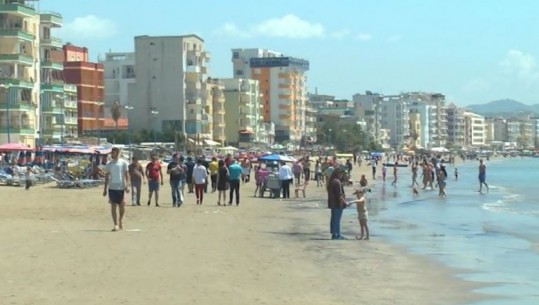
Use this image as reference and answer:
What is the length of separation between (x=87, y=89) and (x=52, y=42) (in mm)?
28071

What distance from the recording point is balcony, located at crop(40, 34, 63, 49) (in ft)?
253

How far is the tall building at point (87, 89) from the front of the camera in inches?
4090

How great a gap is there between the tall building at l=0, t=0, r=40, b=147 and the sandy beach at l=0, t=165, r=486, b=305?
44683mm

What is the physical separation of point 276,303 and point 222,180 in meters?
17.1

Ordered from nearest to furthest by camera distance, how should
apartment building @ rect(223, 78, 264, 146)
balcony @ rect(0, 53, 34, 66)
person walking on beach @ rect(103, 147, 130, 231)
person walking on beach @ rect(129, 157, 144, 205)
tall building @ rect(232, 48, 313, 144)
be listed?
person walking on beach @ rect(103, 147, 130, 231), person walking on beach @ rect(129, 157, 144, 205), balcony @ rect(0, 53, 34, 66), apartment building @ rect(223, 78, 264, 146), tall building @ rect(232, 48, 313, 144)

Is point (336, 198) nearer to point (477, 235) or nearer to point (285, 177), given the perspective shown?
point (477, 235)

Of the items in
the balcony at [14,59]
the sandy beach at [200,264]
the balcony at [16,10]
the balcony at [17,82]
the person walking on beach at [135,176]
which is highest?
the balcony at [16,10]

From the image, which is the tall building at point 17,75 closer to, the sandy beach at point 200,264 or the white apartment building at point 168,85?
the white apartment building at point 168,85

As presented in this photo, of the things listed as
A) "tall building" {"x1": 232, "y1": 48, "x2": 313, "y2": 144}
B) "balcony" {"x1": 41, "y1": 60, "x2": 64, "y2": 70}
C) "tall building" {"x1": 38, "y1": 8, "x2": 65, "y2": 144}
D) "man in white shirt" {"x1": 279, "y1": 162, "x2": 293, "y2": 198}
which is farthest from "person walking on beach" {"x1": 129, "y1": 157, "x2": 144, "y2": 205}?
"tall building" {"x1": 232, "y1": 48, "x2": 313, "y2": 144}

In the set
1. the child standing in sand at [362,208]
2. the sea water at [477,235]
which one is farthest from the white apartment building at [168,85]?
the child standing in sand at [362,208]

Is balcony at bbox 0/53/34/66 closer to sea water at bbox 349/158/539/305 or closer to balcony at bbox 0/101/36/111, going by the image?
balcony at bbox 0/101/36/111

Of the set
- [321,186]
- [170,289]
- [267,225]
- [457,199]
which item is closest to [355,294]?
[170,289]

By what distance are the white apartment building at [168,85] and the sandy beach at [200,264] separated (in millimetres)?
86576

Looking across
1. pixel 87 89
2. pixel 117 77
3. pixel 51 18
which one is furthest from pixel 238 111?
pixel 51 18
